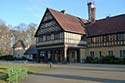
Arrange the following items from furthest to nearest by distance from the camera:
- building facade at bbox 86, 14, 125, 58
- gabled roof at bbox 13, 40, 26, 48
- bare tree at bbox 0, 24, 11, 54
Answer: gabled roof at bbox 13, 40, 26, 48, bare tree at bbox 0, 24, 11, 54, building facade at bbox 86, 14, 125, 58

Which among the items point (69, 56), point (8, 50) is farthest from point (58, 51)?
point (8, 50)

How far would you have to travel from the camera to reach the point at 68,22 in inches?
1729

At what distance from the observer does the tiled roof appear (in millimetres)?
41963

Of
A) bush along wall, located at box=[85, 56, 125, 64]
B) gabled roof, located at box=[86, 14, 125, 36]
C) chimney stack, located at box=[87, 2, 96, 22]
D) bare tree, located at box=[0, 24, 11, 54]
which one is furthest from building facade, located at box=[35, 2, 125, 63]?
bare tree, located at box=[0, 24, 11, 54]

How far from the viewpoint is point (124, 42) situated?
124ft

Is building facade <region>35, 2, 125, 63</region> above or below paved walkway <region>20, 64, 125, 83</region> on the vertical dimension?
above

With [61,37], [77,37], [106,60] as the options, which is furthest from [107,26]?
[61,37]

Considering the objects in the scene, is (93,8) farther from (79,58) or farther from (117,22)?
(79,58)

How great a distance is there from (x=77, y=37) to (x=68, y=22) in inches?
134

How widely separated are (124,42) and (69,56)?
11.2m

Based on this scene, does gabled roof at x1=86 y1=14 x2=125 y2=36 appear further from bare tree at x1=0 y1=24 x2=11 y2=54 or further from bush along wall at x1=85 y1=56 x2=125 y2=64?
bare tree at x1=0 y1=24 x2=11 y2=54

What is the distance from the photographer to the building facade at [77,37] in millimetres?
39562

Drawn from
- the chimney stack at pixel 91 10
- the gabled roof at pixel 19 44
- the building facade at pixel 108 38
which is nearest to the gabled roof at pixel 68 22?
the building facade at pixel 108 38

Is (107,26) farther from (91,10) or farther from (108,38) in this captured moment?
(91,10)
